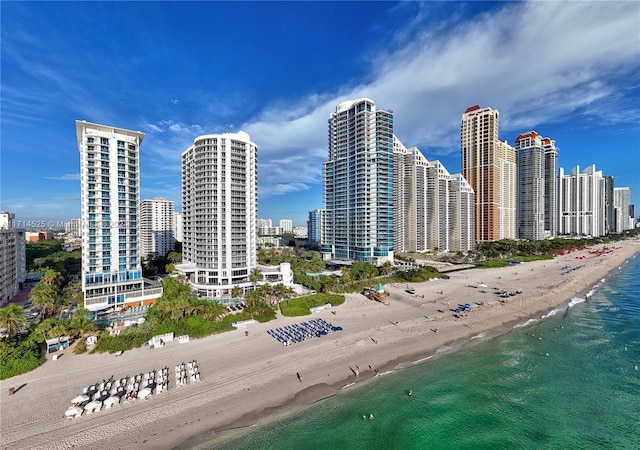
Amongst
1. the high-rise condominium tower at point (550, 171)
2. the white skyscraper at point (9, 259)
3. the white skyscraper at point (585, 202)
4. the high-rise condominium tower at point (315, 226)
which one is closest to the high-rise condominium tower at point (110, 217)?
the white skyscraper at point (9, 259)

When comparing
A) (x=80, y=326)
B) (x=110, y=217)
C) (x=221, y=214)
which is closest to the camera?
(x=80, y=326)

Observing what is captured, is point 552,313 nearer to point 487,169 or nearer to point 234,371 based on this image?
point 234,371

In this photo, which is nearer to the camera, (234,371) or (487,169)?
(234,371)

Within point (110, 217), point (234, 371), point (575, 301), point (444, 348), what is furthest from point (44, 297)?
point (575, 301)

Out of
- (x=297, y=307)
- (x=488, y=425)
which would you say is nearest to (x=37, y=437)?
(x=297, y=307)

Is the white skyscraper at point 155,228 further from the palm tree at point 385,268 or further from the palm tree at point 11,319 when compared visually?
the palm tree at point 385,268

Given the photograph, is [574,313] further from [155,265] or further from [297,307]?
[155,265]

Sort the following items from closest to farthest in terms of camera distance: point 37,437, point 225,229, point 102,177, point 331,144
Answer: point 37,437 < point 102,177 < point 225,229 < point 331,144
